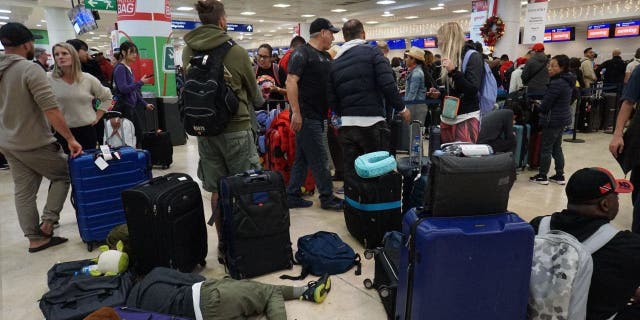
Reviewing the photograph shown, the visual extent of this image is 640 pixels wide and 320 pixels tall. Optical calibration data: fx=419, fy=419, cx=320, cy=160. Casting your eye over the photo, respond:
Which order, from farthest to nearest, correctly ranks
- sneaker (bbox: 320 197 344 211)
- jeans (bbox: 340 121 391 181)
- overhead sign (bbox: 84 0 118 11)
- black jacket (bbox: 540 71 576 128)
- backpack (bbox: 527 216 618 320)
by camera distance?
1. overhead sign (bbox: 84 0 118 11)
2. black jacket (bbox: 540 71 576 128)
3. sneaker (bbox: 320 197 344 211)
4. jeans (bbox: 340 121 391 181)
5. backpack (bbox: 527 216 618 320)

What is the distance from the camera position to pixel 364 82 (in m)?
3.33

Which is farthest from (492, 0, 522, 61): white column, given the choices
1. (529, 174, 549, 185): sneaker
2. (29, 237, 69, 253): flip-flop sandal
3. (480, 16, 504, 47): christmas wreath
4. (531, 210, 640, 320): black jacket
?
(29, 237, 69, 253): flip-flop sandal

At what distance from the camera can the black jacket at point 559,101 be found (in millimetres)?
4698

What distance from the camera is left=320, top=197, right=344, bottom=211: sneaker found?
12.8 ft

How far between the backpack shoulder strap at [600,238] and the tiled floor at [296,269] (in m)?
1.06

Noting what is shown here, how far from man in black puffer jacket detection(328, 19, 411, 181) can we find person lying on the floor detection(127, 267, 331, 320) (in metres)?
1.37

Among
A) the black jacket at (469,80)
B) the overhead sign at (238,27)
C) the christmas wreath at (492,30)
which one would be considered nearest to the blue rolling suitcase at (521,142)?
the black jacket at (469,80)

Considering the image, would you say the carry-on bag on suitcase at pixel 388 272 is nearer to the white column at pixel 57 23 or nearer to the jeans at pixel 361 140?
the jeans at pixel 361 140

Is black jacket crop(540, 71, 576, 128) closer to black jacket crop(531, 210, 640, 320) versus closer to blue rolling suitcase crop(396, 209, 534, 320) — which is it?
black jacket crop(531, 210, 640, 320)

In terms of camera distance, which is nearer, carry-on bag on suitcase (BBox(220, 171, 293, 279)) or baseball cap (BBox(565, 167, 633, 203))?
baseball cap (BBox(565, 167, 633, 203))

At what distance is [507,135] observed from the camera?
407 cm

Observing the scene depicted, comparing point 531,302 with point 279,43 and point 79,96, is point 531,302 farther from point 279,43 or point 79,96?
point 279,43

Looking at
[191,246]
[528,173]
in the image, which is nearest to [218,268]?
[191,246]

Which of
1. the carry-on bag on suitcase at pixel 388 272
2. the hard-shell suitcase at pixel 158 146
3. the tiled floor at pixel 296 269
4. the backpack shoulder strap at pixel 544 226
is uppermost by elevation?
the backpack shoulder strap at pixel 544 226
